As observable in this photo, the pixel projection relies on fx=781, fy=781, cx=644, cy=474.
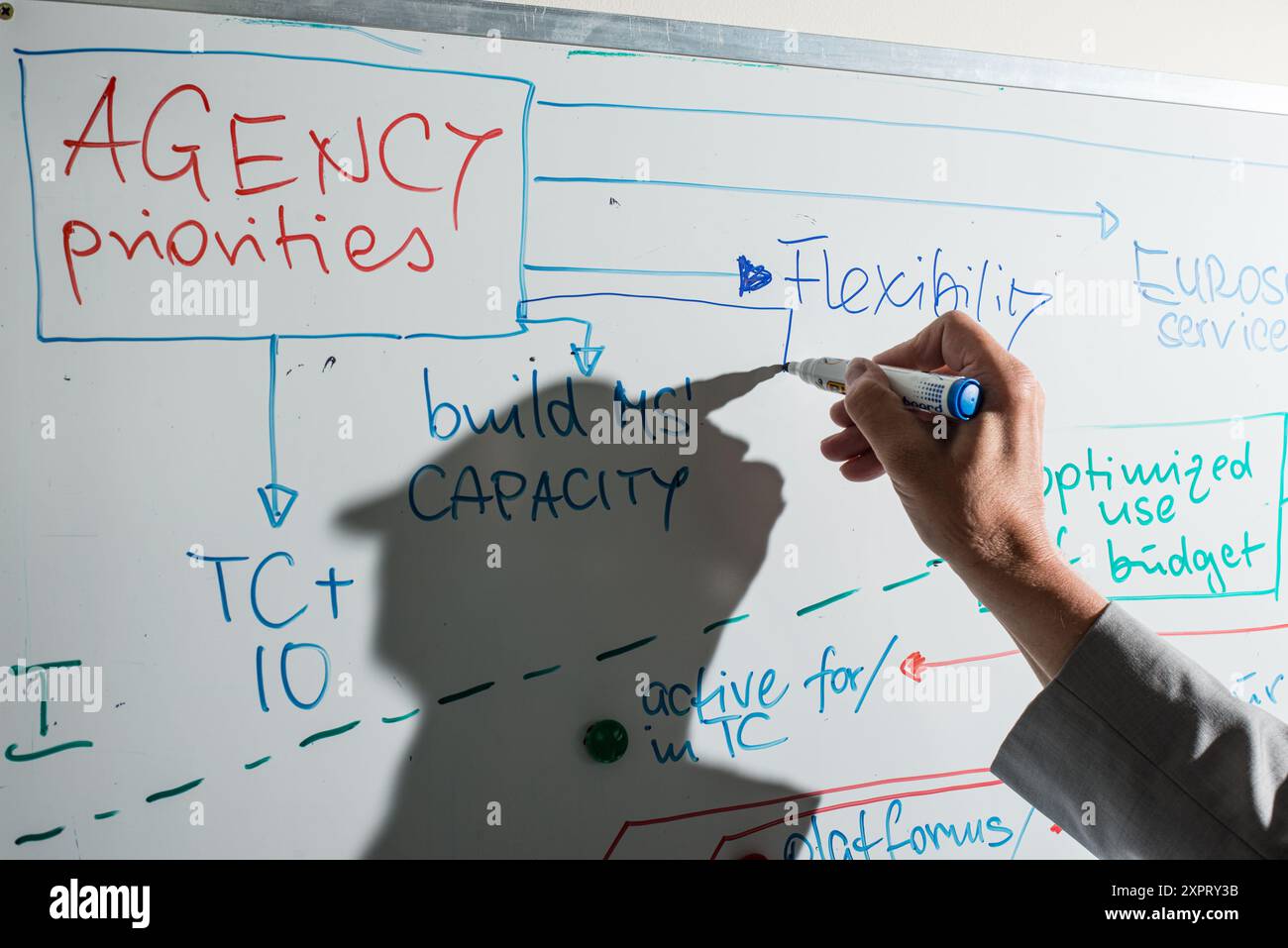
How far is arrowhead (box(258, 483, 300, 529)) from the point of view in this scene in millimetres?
602

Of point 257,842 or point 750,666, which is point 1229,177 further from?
point 257,842

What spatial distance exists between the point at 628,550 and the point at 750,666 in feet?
0.49

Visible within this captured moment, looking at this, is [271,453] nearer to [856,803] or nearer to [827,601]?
[827,601]

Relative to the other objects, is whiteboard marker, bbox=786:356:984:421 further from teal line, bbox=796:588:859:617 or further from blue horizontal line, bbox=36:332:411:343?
blue horizontal line, bbox=36:332:411:343

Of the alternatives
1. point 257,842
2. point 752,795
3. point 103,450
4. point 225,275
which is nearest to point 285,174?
point 225,275

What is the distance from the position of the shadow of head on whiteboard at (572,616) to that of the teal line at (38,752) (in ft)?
0.74

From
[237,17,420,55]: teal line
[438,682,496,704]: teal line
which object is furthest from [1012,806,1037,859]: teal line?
[237,17,420,55]: teal line

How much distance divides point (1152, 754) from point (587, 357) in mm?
492

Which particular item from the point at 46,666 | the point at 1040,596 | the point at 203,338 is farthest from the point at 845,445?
the point at 46,666

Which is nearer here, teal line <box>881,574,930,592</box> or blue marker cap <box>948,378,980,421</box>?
blue marker cap <box>948,378,980,421</box>

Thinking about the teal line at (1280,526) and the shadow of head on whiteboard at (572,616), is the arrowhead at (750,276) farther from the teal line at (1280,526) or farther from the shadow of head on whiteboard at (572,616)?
the teal line at (1280,526)

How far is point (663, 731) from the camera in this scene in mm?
668

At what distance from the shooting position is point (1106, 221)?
73 cm

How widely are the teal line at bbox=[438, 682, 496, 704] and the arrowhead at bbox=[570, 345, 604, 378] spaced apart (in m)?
0.27
